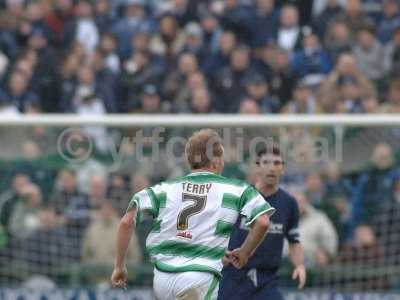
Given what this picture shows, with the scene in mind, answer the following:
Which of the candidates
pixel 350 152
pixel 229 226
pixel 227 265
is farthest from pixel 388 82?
pixel 229 226

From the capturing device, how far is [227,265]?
29.1 ft

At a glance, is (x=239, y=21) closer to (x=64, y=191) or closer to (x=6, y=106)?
(x=6, y=106)

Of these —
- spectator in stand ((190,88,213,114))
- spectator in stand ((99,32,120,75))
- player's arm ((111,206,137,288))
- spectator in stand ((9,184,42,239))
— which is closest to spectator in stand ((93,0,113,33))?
spectator in stand ((99,32,120,75))

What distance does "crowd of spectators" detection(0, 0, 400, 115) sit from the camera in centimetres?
1376

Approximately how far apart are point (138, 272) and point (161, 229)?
4673mm

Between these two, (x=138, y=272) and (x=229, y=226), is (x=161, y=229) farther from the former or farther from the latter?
(x=138, y=272)

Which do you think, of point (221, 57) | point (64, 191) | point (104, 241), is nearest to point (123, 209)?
point (104, 241)

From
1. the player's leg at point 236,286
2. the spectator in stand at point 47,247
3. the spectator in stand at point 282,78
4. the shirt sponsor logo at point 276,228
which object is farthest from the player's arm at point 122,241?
the spectator in stand at point 282,78

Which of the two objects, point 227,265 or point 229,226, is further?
point 227,265

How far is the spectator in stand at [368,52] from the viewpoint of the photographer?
1427cm

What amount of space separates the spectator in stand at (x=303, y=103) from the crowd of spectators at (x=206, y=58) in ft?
0.04

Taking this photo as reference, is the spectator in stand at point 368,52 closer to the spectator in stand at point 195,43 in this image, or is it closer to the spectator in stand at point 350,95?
the spectator in stand at point 350,95

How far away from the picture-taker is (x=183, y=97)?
14.0m

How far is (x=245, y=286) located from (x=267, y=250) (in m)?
0.30
